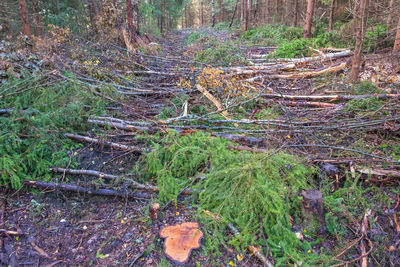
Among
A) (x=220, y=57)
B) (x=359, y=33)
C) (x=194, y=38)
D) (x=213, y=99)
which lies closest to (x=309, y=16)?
(x=220, y=57)

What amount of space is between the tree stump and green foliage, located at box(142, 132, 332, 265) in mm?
168

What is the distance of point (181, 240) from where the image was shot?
2.62m

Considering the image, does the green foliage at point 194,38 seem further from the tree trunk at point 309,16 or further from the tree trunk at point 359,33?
the tree trunk at point 359,33

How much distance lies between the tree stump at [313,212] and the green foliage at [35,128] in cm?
343

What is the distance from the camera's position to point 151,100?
6.11 meters

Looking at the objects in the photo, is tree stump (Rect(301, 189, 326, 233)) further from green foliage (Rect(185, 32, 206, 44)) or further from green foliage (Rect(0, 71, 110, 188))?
green foliage (Rect(185, 32, 206, 44))

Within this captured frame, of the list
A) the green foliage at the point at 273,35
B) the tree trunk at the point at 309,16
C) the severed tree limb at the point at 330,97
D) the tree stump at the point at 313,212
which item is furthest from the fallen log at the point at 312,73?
the tree stump at the point at 313,212

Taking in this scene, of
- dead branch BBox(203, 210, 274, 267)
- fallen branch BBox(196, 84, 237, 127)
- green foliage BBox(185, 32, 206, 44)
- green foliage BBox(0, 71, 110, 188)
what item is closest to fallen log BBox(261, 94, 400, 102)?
fallen branch BBox(196, 84, 237, 127)

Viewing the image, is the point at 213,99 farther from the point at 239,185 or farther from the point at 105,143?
the point at 239,185

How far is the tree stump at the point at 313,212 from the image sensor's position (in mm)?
2756

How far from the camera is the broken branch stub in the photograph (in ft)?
8.09

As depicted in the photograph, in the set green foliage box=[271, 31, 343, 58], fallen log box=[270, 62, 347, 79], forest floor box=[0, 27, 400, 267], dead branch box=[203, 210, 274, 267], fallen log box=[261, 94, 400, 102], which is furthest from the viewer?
green foliage box=[271, 31, 343, 58]

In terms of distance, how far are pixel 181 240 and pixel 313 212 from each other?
1505 millimetres

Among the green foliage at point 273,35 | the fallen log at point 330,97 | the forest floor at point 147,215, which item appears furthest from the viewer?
the green foliage at point 273,35
